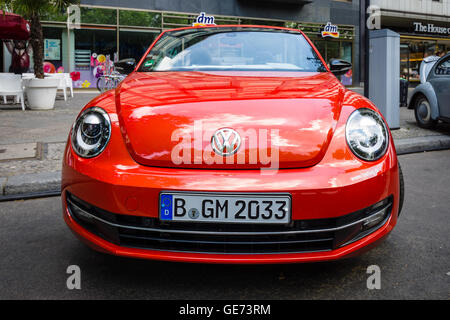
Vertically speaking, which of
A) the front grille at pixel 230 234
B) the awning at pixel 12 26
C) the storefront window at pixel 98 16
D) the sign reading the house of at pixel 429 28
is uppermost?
the sign reading the house of at pixel 429 28

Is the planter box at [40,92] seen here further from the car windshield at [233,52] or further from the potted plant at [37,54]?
the car windshield at [233,52]

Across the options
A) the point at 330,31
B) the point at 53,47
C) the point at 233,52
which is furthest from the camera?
the point at 330,31

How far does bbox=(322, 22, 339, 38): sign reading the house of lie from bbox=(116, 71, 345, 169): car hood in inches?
835

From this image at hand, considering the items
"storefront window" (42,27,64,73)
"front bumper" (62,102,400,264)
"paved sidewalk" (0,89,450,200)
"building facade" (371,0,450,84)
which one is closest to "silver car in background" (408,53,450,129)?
"paved sidewalk" (0,89,450,200)

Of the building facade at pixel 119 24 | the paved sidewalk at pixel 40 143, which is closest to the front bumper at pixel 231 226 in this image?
the paved sidewalk at pixel 40 143

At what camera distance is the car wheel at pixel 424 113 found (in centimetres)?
791

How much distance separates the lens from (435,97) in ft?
25.3

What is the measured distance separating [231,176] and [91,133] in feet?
2.34

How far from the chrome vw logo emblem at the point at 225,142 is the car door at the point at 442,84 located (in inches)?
245

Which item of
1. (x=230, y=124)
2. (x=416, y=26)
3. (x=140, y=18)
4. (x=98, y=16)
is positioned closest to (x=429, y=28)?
(x=416, y=26)

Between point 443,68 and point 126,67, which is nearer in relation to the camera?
point 126,67

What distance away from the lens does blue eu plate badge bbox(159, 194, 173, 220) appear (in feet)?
6.41

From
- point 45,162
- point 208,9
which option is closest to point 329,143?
point 45,162

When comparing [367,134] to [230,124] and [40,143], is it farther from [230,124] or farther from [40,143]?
[40,143]
